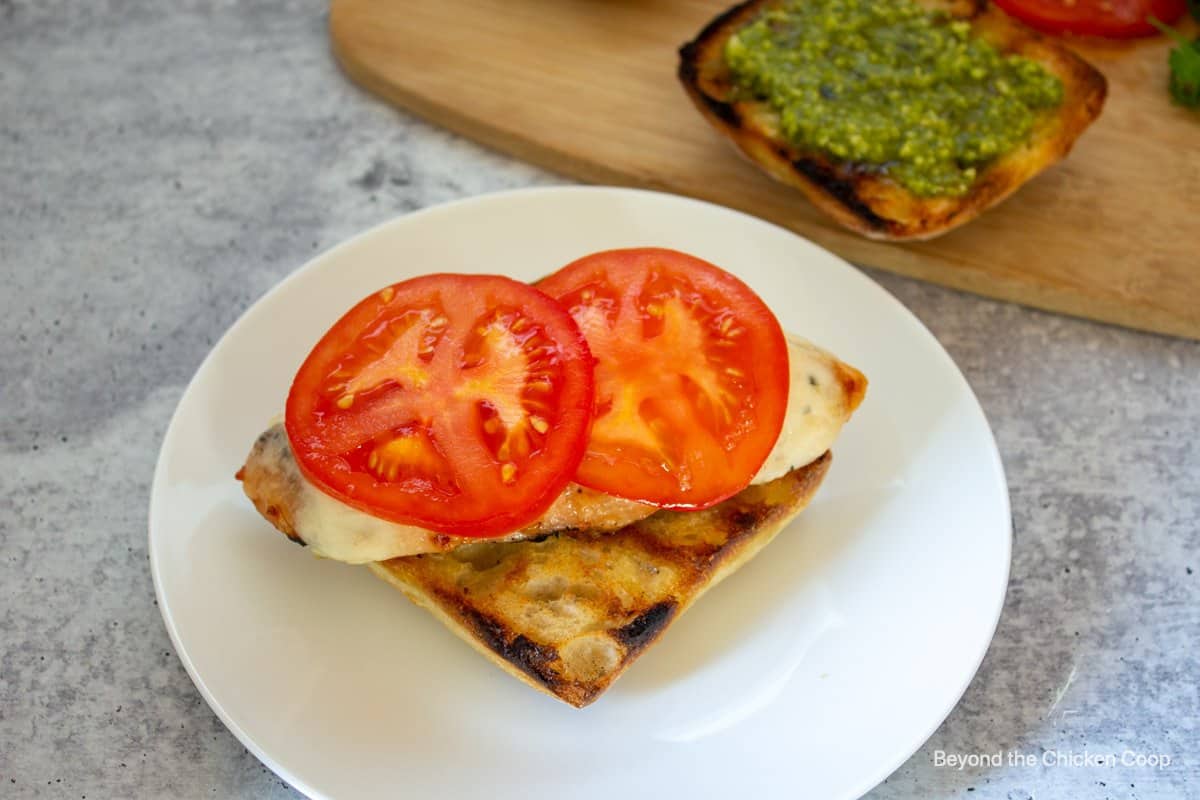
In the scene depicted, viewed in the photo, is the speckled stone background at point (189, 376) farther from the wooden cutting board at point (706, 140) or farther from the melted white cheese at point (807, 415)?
the melted white cheese at point (807, 415)

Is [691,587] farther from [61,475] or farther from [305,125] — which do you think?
[305,125]

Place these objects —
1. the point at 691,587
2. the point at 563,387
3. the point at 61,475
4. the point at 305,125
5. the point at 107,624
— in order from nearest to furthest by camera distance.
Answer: the point at 563,387
the point at 691,587
the point at 107,624
the point at 61,475
the point at 305,125

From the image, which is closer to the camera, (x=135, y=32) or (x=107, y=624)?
(x=107, y=624)

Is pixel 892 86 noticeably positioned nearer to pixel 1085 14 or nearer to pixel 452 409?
pixel 1085 14

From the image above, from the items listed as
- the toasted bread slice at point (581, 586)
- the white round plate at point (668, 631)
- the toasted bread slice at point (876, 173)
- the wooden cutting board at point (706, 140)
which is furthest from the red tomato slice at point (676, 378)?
the wooden cutting board at point (706, 140)

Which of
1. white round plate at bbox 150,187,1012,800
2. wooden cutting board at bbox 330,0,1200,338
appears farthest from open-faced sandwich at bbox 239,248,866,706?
wooden cutting board at bbox 330,0,1200,338

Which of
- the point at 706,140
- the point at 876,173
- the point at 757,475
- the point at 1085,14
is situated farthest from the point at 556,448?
the point at 1085,14

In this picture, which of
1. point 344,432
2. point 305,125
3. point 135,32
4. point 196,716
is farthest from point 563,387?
point 135,32

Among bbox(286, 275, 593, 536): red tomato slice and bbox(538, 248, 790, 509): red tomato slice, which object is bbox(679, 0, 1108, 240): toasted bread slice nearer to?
bbox(538, 248, 790, 509): red tomato slice
